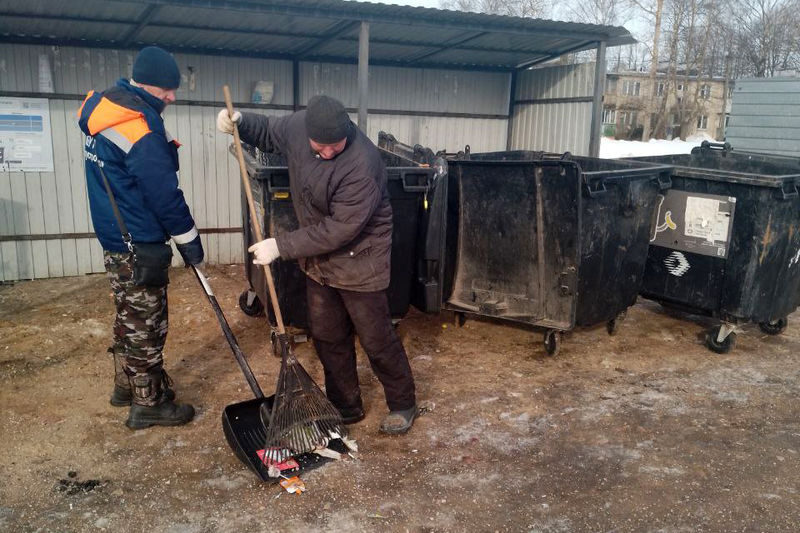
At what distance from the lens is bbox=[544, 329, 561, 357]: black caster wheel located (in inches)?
189

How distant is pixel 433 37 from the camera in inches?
267

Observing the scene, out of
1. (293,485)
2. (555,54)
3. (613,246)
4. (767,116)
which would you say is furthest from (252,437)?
(767,116)

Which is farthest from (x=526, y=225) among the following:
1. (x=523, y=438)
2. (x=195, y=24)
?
(x=195, y=24)

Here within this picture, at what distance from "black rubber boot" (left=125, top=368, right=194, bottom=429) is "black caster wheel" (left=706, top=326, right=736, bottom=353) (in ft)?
13.0

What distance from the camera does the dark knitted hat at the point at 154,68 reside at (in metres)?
3.27

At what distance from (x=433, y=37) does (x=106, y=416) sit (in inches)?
→ 194

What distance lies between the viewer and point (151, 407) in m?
3.62

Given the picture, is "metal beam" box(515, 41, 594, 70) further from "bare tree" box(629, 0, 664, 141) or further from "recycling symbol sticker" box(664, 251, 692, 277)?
"bare tree" box(629, 0, 664, 141)

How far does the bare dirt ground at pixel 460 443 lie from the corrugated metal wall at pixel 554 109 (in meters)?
3.41

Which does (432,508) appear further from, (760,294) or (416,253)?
(760,294)

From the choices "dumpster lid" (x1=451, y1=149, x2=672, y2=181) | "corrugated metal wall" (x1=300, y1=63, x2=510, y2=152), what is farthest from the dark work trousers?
"corrugated metal wall" (x1=300, y1=63, x2=510, y2=152)

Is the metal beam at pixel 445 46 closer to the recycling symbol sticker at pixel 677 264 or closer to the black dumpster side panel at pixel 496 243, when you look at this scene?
the black dumpster side panel at pixel 496 243

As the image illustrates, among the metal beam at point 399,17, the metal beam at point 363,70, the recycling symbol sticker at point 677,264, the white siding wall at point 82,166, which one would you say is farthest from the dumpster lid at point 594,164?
the white siding wall at point 82,166

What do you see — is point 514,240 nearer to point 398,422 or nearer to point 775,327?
point 398,422
